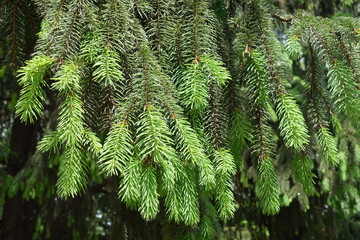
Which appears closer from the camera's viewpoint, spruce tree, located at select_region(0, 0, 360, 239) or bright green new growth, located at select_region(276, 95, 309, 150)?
spruce tree, located at select_region(0, 0, 360, 239)

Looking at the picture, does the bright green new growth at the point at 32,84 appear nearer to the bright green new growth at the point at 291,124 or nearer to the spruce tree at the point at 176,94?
the spruce tree at the point at 176,94

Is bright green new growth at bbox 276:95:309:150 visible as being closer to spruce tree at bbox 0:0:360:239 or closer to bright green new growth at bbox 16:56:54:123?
spruce tree at bbox 0:0:360:239

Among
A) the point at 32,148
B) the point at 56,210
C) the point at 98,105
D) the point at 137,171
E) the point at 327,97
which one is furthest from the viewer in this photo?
the point at 32,148

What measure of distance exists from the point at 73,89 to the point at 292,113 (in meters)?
0.62

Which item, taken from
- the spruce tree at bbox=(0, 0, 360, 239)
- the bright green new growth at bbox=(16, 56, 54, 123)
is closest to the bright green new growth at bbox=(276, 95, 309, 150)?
the spruce tree at bbox=(0, 0, 360, 239)

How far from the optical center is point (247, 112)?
1.24m

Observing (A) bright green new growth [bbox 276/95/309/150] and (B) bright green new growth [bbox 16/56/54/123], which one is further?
(A) bright green new growth [bbox 276/95/309/150]

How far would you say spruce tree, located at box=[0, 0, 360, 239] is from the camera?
94 cm

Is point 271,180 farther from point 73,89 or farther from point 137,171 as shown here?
point 73,89

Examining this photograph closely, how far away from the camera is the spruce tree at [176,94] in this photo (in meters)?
0.94

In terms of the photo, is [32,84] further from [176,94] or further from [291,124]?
[291,124]

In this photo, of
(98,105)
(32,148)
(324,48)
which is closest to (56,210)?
(32,148)

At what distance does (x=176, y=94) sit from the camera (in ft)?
3.54

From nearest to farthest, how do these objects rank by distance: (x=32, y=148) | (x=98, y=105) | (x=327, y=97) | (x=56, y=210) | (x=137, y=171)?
1. (x=137, y=171)
2. (x=98, y=105)
3. (x=327, y=97)
4. (x=56, y=210)
5. (x=32, y=148)
